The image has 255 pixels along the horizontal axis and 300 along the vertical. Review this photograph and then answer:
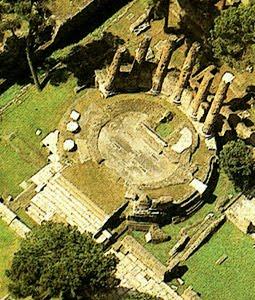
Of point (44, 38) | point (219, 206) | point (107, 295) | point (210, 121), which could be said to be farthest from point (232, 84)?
point (107, 295)

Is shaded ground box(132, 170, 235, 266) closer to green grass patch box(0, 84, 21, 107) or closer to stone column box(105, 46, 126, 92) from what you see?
stone column box(105, 46, 126, 92)

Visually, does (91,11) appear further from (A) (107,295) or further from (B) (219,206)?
(A) (107,295)

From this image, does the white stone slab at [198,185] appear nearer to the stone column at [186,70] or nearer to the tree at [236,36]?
the stone column at [186,70]

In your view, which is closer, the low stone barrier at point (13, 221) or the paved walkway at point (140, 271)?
the paved walkway at point (140, 271)

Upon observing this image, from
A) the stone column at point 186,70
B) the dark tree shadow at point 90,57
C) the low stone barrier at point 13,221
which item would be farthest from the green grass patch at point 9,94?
the stone column at point 186,70

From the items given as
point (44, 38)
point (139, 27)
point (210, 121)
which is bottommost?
point (210, 121)

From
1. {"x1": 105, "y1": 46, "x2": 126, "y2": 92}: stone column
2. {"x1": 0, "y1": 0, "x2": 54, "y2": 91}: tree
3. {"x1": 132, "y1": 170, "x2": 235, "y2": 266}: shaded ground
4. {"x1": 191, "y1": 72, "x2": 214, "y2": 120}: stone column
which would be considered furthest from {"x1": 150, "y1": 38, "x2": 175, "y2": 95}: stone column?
{"x1": 0, "y1": 0, "x2": 54, "y2": 91}: tree
